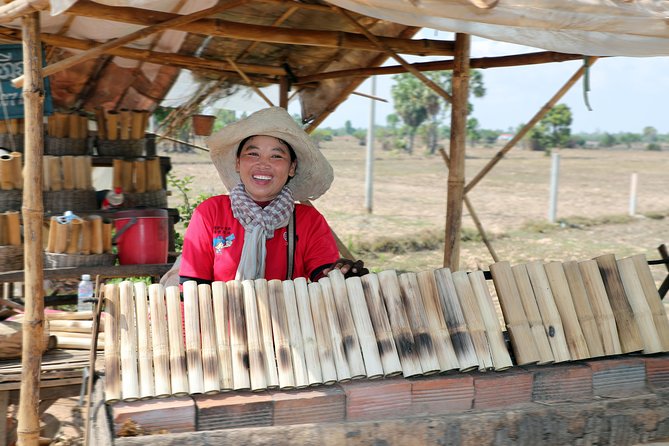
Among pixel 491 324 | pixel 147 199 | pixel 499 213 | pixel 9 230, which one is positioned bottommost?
pixel 491 324

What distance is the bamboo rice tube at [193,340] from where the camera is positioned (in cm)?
243

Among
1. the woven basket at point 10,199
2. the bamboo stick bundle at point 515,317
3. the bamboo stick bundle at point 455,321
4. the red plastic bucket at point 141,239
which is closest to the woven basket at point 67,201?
the woven basket at point 10,199

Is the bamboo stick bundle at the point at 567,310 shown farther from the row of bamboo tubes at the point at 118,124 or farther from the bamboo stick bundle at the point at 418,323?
the row of bamboo tubes at the point at 118,124

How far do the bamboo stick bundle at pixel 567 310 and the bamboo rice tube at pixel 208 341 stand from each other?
1299 millimetres

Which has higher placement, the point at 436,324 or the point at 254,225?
the point at 254,225

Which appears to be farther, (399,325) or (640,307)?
(640,307)

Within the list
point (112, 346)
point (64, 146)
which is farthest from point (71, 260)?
point (112, 346)

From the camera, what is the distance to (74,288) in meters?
6.76

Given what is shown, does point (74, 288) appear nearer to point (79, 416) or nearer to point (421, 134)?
point (79, 416)

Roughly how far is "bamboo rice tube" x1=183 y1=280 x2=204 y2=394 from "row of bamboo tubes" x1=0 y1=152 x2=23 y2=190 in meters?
2.74

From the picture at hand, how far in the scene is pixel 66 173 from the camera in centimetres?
508

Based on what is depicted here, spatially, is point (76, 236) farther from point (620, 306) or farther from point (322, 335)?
point (620, 306)

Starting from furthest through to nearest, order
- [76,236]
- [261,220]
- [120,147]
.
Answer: [120,147] → [76,236] → [261,220]

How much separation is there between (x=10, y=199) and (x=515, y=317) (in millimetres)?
3463
